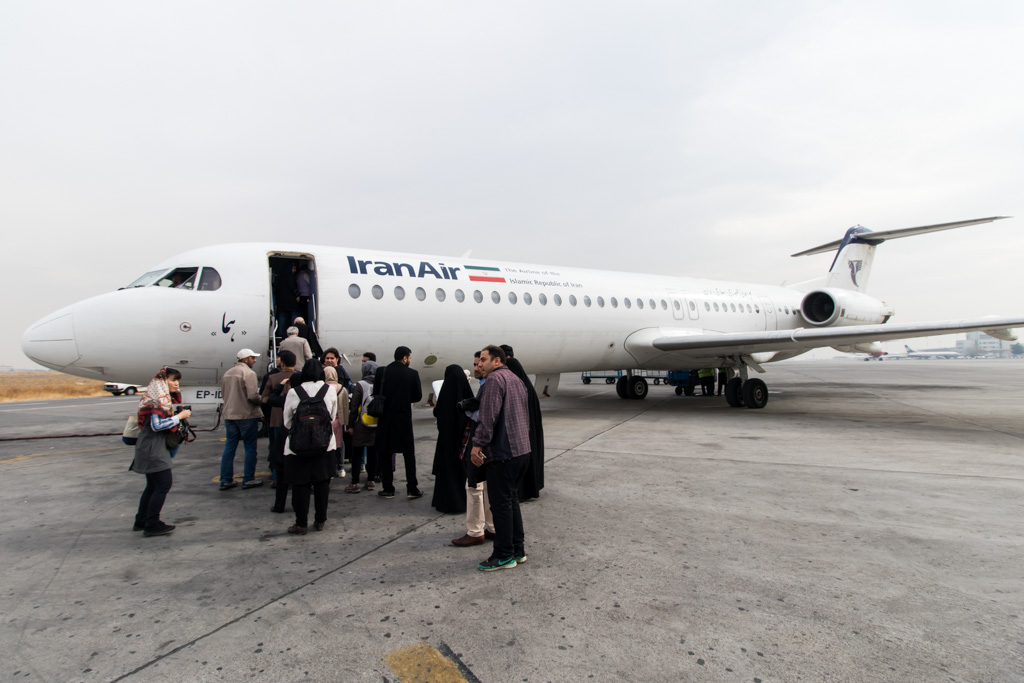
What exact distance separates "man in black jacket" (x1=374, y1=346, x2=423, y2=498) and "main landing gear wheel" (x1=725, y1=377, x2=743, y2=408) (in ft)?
37.6

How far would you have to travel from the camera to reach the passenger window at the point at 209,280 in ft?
29.0

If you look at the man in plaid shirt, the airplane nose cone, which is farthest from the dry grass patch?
the man in plaid shirt

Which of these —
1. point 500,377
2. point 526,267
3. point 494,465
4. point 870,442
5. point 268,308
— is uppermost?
point 526,267

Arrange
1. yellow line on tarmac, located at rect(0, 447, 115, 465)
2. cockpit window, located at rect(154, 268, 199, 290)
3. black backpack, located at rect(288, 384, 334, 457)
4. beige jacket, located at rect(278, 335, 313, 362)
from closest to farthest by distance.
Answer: black backpack, located at rect(288, 384, 334, 457)
beige jacket, located at rect(278, 335, 313, 362)
yellow line on tarmac, located at rect(0, 447, 115, 465)
cockpit window, located at rect(154, 268, 199, 290)

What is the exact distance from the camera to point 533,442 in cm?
509

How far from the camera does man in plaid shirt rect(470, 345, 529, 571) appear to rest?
389cm

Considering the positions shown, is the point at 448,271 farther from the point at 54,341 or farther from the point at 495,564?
the point at 495,564

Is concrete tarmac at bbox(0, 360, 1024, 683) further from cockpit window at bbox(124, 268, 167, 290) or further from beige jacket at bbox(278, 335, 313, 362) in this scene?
cockpit window at bbox(124, 268, 167, 290)

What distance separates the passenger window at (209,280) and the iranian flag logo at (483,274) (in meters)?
4.90

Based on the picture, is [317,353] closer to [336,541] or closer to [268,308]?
[268,308]

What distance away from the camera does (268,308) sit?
9.23 metres

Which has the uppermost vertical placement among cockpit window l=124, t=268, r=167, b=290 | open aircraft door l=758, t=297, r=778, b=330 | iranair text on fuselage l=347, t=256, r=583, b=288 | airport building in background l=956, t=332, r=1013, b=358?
iranair text on fuselage l=347, t=256, r=583, b=288

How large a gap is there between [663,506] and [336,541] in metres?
3.08

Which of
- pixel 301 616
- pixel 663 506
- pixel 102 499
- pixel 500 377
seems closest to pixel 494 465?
pixel 500 377
